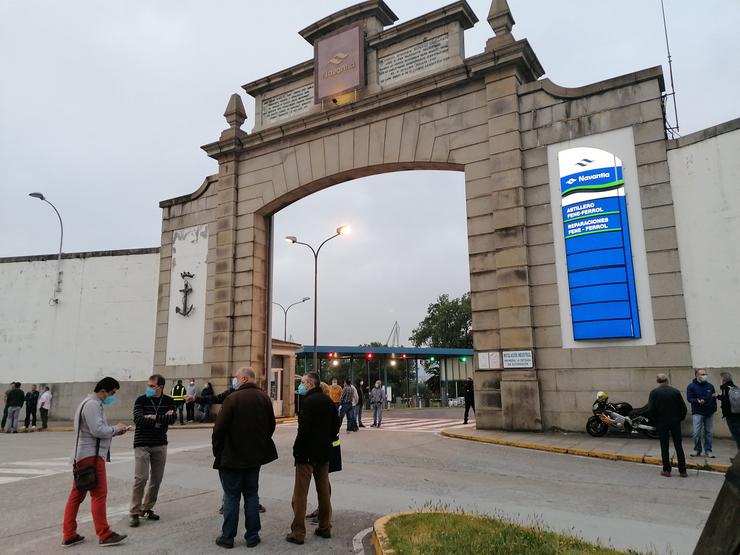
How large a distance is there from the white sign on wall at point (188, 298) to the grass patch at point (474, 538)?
16.9m

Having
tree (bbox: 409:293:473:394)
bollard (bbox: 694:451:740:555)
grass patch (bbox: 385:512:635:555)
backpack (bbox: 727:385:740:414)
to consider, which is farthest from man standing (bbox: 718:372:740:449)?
tree (bbox: 409:293:473:394)

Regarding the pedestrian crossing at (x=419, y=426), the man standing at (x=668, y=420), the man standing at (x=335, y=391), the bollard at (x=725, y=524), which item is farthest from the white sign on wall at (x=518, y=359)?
the bollard at (x=725, y=524)

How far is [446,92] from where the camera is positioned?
17312mm

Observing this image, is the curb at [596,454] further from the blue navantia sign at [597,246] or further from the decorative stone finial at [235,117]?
the decorative stone finial at [235,117]

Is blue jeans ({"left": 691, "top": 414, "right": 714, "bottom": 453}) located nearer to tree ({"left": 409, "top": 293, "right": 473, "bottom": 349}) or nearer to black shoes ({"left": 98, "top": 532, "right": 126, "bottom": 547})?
black shoes ({"left": 98, "top": 532, "right": 126, "bottom": 547})

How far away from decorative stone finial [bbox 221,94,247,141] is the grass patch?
19078 mm

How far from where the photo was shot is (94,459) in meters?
5.86

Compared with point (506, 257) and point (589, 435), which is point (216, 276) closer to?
point (506, 257)

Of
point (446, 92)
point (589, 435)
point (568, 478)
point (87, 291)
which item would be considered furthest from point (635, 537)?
Result: point (87, 291)

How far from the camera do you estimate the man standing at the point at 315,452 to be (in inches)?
229

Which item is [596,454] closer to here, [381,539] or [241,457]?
[381,539]

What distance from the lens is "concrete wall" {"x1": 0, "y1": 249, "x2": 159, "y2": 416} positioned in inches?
883

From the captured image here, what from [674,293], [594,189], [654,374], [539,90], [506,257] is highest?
[539,90]

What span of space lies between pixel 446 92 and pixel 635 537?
48.0ft
